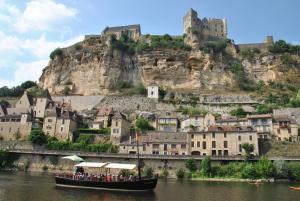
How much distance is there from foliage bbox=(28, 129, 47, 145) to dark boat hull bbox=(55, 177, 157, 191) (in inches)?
1016

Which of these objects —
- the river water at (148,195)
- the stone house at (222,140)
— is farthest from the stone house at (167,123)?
the river water at (148,195)

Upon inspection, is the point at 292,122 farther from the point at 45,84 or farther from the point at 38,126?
the point at 45,84

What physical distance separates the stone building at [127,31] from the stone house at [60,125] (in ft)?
164

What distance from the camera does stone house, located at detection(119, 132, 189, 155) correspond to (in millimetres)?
57125

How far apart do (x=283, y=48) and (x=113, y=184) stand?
81.6 metres

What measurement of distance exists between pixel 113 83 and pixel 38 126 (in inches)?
1205

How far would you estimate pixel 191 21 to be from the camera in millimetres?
108938

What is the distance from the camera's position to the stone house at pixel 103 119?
68250 mm

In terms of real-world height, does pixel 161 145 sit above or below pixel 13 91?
below

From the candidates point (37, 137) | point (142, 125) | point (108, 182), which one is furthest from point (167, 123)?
point (108, 182)

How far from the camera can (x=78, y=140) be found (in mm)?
62625

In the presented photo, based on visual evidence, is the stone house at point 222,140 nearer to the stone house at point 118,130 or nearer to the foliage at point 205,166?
the foliage at point 205,166

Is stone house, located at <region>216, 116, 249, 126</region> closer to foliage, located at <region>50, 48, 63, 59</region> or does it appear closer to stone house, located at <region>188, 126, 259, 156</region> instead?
stone house, located at <region>188, 126, 259, 156</region>

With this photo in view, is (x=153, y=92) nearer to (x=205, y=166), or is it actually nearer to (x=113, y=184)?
(x=205, y=166)
